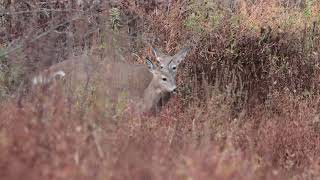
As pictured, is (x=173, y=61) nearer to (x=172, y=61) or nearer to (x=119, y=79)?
(x=172, y=61)

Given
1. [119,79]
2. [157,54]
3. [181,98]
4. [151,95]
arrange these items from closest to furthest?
[119,79] → [181,98] → [151,95] → [157,54]

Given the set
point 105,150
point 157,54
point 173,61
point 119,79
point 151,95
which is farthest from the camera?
point 157,54

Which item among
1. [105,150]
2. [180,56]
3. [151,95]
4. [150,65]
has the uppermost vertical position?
[105,150]

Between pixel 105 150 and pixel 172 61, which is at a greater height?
pixel 105 150

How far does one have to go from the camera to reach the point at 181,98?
7285 millimetres

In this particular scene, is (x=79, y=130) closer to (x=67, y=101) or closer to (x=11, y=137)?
(x=11, y=137)

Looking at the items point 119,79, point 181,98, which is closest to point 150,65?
point 181,98

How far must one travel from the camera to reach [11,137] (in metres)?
3.46

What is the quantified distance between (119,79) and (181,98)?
1135mm

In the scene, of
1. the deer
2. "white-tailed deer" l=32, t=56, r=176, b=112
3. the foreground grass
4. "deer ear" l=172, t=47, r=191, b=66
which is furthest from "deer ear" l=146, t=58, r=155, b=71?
the foreground grass

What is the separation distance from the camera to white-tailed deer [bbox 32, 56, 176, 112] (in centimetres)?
496

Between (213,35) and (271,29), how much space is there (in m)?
0.75

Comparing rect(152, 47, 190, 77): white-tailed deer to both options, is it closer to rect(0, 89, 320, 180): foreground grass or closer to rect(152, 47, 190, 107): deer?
rect(152, 47, 190, 107): deer

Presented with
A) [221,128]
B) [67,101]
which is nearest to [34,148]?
[67,101]
